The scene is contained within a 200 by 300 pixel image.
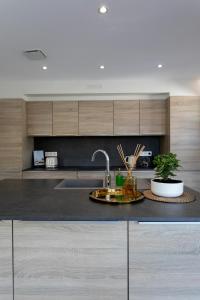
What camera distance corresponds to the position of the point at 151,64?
2.95m

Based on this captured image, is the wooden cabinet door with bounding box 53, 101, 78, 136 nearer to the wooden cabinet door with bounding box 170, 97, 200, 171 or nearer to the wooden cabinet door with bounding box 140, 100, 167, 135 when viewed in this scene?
the wooden cabinet door with bounding box 140, 100, 167, 135

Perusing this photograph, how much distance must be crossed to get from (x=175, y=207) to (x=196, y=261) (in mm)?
306

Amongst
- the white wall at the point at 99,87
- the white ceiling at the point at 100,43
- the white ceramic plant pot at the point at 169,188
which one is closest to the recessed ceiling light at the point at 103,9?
the white ceiling at the point at 100,43

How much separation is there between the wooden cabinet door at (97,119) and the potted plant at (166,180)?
223 centimetres

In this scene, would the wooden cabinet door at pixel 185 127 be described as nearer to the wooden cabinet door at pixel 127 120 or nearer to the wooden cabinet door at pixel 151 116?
the wooden cabinet door at pixel 151 116

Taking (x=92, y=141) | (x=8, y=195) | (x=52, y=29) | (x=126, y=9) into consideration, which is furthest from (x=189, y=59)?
(x=8, y=195)

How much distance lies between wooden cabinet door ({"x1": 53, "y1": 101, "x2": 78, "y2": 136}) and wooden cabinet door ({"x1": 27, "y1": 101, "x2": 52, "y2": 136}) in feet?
0.34

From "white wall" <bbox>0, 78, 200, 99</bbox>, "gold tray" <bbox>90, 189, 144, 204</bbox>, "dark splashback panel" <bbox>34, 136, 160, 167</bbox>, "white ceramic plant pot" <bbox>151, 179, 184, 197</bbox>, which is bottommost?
"gold tray" <bbox>90, 189, 144, 204</bbox>

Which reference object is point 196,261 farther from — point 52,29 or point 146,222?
point 52,29

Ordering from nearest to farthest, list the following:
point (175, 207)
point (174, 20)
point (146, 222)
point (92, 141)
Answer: point (146, 222), point (175, 207), point (174, 20), point (92, 141)

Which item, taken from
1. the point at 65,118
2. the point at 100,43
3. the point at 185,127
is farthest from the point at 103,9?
the point at 185,127

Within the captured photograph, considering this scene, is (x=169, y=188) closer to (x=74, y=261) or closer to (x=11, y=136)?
(x=74, y=261)

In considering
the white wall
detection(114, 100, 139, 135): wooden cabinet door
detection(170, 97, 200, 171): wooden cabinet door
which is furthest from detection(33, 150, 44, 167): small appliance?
detection(170, 97, 200, 171): wooden cabinet door

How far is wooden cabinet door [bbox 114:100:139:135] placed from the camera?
3.69 m
